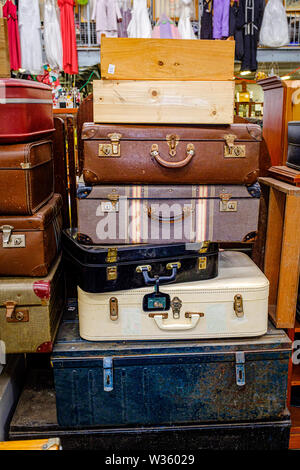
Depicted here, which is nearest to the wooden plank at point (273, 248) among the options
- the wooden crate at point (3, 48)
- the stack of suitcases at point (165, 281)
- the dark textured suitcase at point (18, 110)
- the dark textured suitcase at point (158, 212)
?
the stack of suitcases at point (165, 281)

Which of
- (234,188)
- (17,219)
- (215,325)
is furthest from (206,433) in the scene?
(17,219)

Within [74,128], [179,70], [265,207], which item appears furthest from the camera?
[74,128]

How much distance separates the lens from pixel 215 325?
6.24 feet

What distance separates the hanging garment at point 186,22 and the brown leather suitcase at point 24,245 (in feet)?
18.5

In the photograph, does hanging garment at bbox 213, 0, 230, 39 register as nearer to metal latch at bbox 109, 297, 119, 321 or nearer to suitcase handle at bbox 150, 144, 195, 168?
suitcase handle at bbox 150, 144, 195, 168

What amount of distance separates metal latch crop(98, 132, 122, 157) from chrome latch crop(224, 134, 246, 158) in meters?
0.45

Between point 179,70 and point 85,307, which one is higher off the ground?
point 179,70

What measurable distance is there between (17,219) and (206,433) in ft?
4.22

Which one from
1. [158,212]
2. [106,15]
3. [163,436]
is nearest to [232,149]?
[158,212]

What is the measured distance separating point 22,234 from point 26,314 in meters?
0.34

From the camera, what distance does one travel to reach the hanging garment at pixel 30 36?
6.11 meters

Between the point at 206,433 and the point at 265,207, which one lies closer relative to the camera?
the point at 206,433
